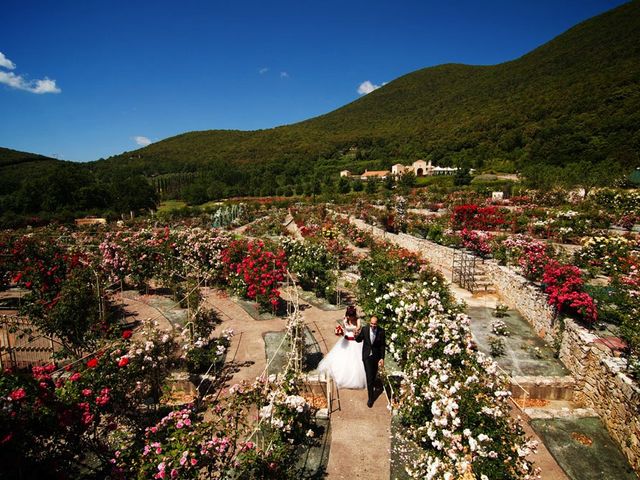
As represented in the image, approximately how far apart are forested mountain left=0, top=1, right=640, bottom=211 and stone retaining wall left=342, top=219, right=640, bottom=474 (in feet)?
75.0

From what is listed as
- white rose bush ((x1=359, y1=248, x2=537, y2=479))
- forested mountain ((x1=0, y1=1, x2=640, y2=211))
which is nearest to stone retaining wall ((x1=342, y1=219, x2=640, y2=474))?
white rose bush ((x1=359, y1=248, x2=537, y2=479))

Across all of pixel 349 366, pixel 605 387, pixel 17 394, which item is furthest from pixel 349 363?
pixel 17 394

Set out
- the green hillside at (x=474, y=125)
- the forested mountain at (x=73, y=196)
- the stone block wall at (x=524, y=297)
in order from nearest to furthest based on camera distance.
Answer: the stone block wall at (x=524, y=297) < the forested mountain at (x=73, y=196) < the green hillside at (x=474, y=125)

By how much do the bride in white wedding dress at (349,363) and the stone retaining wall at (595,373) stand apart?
148 inches

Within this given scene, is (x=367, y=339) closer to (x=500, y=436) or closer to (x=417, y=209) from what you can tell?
(x=500, y=436)

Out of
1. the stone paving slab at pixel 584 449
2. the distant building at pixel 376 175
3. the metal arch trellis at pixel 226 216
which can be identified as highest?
the distant building at pixel 376 175

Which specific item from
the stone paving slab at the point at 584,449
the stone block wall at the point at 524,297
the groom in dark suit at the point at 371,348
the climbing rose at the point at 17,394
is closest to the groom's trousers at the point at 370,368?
the groom in dark suit at the point at 371,348

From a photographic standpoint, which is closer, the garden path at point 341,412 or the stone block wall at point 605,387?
the garden path at point 341,412

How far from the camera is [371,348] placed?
17.7 ft

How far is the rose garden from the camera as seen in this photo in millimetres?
3266

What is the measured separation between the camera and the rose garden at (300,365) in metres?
3.27

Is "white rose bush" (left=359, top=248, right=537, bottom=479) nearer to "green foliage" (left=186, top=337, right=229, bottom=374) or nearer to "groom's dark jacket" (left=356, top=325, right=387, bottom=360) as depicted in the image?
"groom's dark jacket" (left=356, top=325, right=387, bottom=360)

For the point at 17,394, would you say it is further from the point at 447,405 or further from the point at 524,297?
the point at 524,297

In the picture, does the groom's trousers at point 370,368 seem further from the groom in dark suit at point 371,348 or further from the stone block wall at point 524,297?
the stone block wall at point 524,297
